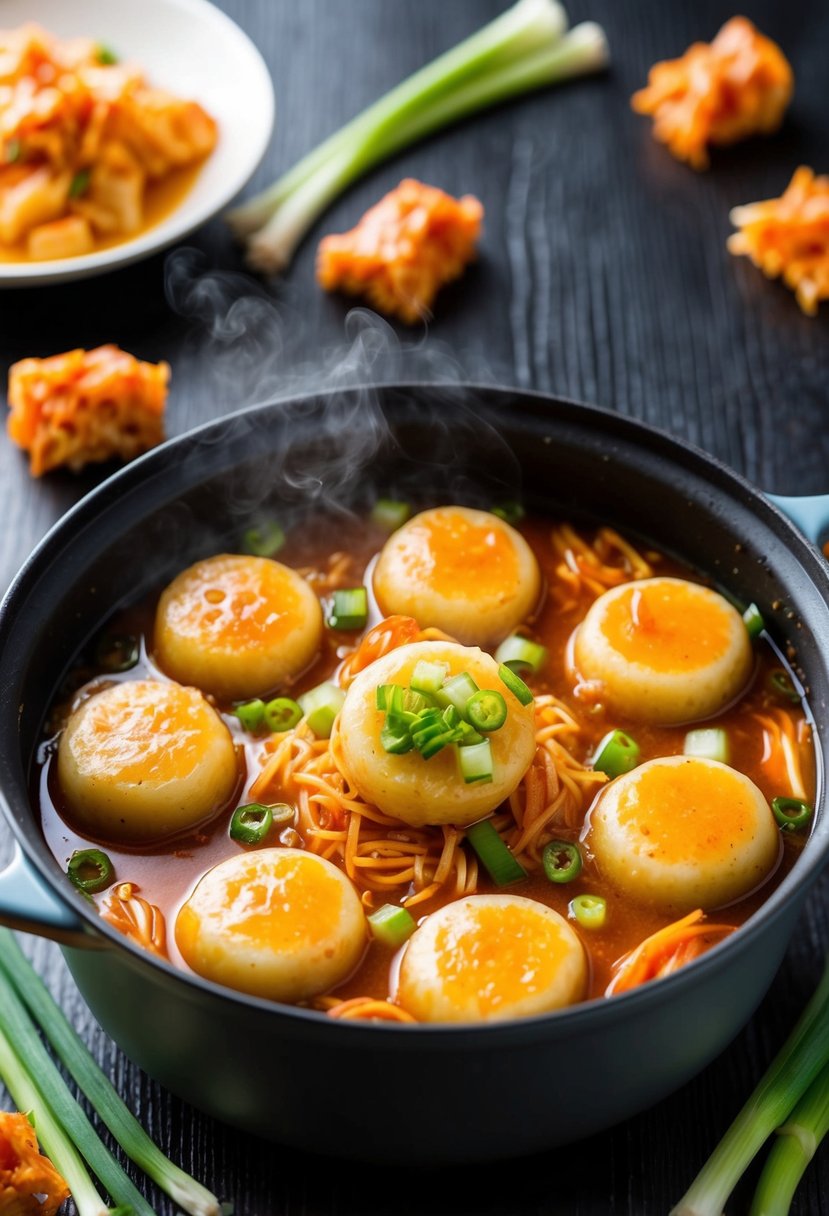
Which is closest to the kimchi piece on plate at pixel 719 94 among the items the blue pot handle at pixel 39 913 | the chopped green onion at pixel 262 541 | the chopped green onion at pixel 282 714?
the chopped green onion at pixel 262 541

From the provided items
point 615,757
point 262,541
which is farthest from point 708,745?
point 262,541

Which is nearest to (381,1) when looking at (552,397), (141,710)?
(552,397)

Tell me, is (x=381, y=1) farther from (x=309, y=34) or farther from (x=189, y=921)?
(x=189, y=921)

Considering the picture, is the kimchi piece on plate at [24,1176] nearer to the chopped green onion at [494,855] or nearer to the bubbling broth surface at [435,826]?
the bubbling broth surface at [435,826]

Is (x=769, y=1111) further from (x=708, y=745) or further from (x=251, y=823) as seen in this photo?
(x=251, y=823)

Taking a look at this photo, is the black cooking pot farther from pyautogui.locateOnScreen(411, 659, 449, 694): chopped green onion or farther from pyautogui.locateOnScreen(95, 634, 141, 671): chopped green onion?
pyautogui.locateOnScreen(411, 659, 449, 694): chopped green onion
